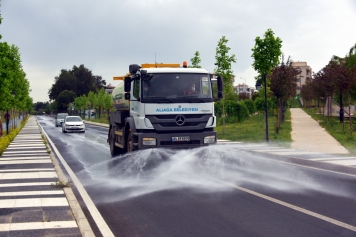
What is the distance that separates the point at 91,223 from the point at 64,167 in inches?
306

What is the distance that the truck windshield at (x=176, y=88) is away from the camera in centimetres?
1307

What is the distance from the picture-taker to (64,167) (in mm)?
14547

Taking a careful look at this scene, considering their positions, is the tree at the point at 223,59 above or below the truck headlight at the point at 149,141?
above

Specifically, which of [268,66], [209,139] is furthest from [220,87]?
[268,66]

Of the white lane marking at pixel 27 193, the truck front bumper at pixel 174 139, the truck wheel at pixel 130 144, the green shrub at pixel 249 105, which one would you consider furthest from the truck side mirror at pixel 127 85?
the green shrub at pixel 249 105

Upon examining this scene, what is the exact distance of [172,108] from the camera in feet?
42.6

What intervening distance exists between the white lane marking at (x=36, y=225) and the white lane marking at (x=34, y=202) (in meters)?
1.33

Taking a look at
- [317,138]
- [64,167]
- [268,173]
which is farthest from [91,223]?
[317,138]

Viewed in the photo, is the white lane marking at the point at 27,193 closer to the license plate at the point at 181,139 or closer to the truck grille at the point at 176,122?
the truck grille at the point at 176,122

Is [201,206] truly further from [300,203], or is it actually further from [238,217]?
[300,203]

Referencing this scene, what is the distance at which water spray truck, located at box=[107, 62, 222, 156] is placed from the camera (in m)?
13.0

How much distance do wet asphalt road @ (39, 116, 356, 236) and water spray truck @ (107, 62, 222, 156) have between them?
1.20 ft

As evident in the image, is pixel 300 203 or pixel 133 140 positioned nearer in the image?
pixel 300 203

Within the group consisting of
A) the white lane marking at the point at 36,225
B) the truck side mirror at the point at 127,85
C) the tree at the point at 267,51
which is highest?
the tree at the point at 267,51
